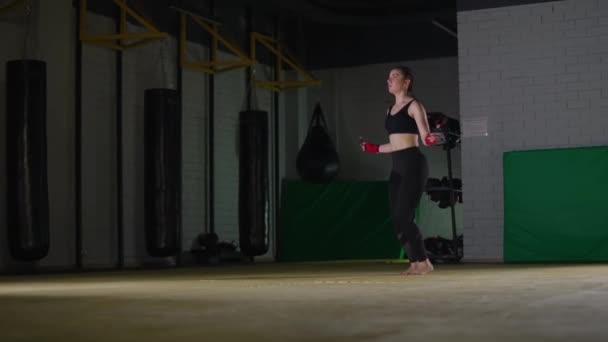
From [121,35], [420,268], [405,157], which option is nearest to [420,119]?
[405,157]

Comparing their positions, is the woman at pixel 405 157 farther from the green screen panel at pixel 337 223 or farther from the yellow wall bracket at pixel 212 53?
the green screen panel at pixel 337 223

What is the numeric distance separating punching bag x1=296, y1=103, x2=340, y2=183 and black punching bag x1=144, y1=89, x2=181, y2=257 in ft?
10.7

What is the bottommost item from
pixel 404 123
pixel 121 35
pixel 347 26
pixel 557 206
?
pixel 557 206

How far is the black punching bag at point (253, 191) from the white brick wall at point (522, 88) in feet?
10.5

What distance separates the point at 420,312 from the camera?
3.36 meters

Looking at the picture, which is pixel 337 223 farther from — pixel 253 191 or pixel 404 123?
pixel 404 123

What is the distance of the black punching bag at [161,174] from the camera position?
11.2 meters

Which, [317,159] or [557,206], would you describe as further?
[317,159]

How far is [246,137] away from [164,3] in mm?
2280

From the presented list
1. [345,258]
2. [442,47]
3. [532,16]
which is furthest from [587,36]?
[345,258]

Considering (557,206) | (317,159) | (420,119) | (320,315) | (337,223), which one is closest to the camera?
(320,315)

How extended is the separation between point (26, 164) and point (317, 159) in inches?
234

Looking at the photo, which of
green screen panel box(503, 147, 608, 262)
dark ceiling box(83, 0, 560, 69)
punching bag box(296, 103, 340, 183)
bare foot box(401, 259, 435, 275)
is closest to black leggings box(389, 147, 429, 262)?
bare foot box(401, 259, 435, 275)

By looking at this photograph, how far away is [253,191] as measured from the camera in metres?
12.8
